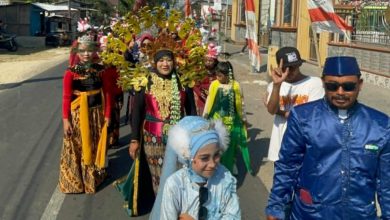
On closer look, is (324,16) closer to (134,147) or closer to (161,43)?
(161,43)

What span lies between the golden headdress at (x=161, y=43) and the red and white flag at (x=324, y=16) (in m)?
4.44

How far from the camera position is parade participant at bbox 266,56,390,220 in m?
2.76

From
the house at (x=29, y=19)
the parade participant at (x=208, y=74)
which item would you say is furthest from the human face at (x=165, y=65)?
the house at (x=29, y=19)

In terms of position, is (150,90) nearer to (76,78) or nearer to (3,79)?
(76,78)

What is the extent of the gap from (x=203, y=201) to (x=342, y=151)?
0.80 metres

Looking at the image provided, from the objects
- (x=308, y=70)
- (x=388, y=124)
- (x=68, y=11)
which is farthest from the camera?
(x=68, y=11)

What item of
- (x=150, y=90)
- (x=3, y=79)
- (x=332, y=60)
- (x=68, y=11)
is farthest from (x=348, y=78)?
(x=68, y=11)

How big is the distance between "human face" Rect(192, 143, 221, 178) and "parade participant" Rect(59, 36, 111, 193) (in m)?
3.25

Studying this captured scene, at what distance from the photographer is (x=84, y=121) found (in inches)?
233

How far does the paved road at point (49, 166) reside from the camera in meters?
5.58

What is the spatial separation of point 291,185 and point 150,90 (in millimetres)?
2376

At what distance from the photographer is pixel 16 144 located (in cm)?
838

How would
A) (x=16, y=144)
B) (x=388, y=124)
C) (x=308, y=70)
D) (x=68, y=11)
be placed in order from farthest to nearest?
1. (x=68, y=11)
2. (x=308, y=70)
3. (x=16, y=144)
4. (x=388, y=124)

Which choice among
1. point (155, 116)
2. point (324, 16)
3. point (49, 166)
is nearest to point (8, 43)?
point (324, 16)
